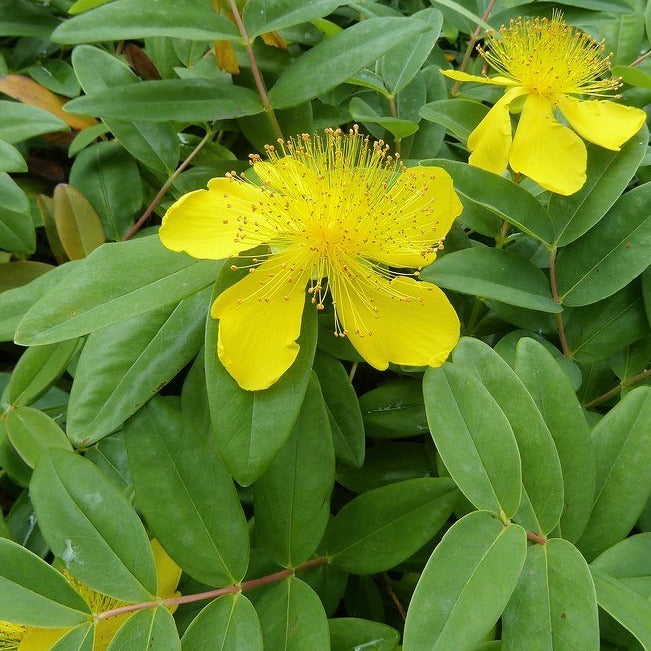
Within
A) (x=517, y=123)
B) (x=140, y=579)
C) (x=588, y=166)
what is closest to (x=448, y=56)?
(x=517, y=123)

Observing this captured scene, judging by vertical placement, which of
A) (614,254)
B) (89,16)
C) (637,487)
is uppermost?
(89,16)

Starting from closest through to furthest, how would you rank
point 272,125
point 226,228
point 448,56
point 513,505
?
point 513,505
point 226,228
point 272,125
point 448,56

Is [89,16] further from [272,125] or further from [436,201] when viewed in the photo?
[436,201]

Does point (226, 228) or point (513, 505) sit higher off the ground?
point (226, 228)

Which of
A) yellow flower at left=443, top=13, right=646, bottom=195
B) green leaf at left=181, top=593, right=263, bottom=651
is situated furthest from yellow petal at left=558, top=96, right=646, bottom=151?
green leaf at left=181, top=593, right=263, bottom=651

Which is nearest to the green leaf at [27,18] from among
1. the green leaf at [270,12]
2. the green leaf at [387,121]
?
the green leaf at [270,12]

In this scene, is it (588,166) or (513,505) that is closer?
(513,505)
